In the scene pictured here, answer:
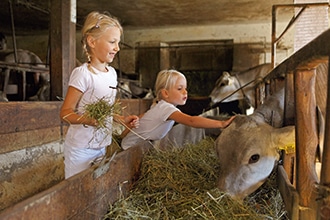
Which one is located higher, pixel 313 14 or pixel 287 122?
pixel 313 14

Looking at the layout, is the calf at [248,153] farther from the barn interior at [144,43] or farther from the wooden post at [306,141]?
the barn interior at [144,43]

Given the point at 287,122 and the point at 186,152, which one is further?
the point at 186,152

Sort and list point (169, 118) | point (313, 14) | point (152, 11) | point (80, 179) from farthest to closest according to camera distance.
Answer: point (152, 11)
point (313, 14)
point (169, 118)
point (80, 179)

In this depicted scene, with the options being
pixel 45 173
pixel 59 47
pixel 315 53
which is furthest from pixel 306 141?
A: pixel 59 47

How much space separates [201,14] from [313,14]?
3.61 meters

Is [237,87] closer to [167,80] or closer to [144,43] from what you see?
[144,43]

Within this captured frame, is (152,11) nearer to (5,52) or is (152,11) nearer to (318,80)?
(5,52)

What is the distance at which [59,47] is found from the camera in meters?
3.21

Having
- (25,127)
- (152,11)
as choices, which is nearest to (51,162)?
(25,127)

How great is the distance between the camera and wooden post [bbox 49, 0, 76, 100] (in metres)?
3.20

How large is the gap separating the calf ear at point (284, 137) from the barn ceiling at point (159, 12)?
16.0ft

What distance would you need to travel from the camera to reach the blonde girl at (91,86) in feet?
5.84

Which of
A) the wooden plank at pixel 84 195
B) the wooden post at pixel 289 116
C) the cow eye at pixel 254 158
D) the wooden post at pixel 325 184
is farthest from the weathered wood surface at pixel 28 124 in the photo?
the wooden post at pixel 325 184

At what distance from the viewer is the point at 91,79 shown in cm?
181
